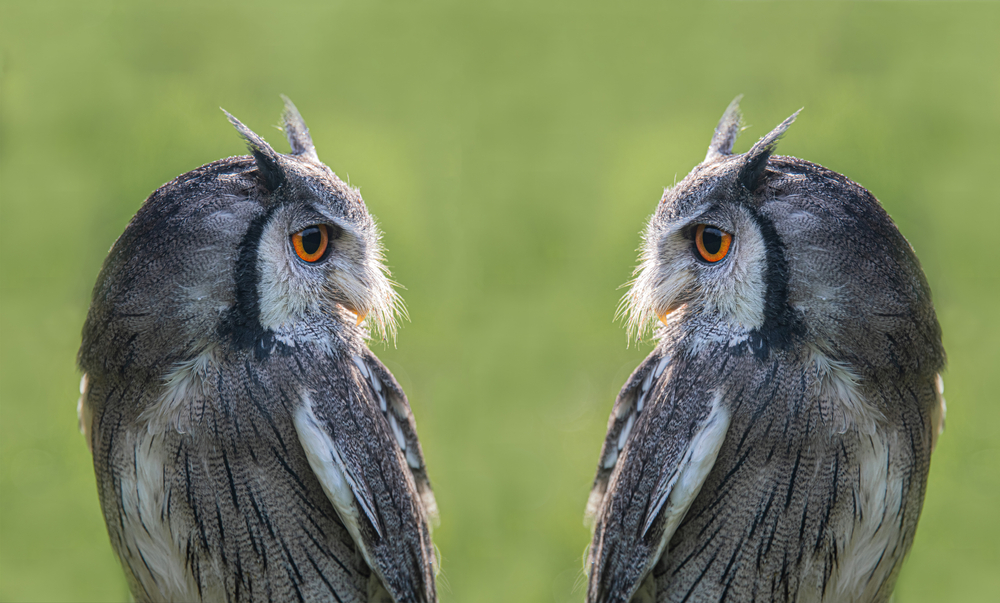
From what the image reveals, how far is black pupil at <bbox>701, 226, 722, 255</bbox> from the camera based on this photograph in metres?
1.63

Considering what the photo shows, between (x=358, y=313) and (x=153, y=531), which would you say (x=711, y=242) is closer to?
(x=358, y=313)

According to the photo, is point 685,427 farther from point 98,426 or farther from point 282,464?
point 98,426

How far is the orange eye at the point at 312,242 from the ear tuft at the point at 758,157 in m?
0.88

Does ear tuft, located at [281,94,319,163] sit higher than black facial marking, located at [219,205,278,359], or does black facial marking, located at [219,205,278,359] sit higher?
ear tuft, located at [281,94,319,163]

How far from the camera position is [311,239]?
1.62 metres

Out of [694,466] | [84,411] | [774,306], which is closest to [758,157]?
[774,306]

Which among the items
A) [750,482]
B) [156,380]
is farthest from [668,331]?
[156,380]

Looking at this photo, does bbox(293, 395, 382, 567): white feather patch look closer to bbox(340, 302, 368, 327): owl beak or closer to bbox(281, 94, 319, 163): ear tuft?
bbox(340, 302, 368, 327): owl beak

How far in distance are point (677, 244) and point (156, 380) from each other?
1.16 m

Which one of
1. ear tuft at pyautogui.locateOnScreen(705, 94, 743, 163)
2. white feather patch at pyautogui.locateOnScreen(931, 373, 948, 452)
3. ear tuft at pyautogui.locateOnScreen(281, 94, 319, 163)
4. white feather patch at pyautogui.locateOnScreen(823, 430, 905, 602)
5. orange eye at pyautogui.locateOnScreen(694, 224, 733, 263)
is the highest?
ear tuft at pyautogui.locateOnScreen(281, 94, 319, 163)

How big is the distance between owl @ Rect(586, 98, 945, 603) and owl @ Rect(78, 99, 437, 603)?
2.02ft

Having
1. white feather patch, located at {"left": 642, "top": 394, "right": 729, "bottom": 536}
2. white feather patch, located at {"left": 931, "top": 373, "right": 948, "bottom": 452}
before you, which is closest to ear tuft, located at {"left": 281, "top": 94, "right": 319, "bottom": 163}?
white feather patch, located at {"left": 642, "top": 394, "right": 729, "bottom": 536}

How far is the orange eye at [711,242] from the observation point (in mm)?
1617

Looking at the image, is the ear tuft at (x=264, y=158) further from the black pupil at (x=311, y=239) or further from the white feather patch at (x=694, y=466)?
the white feather patch at (x=694, y=466)
